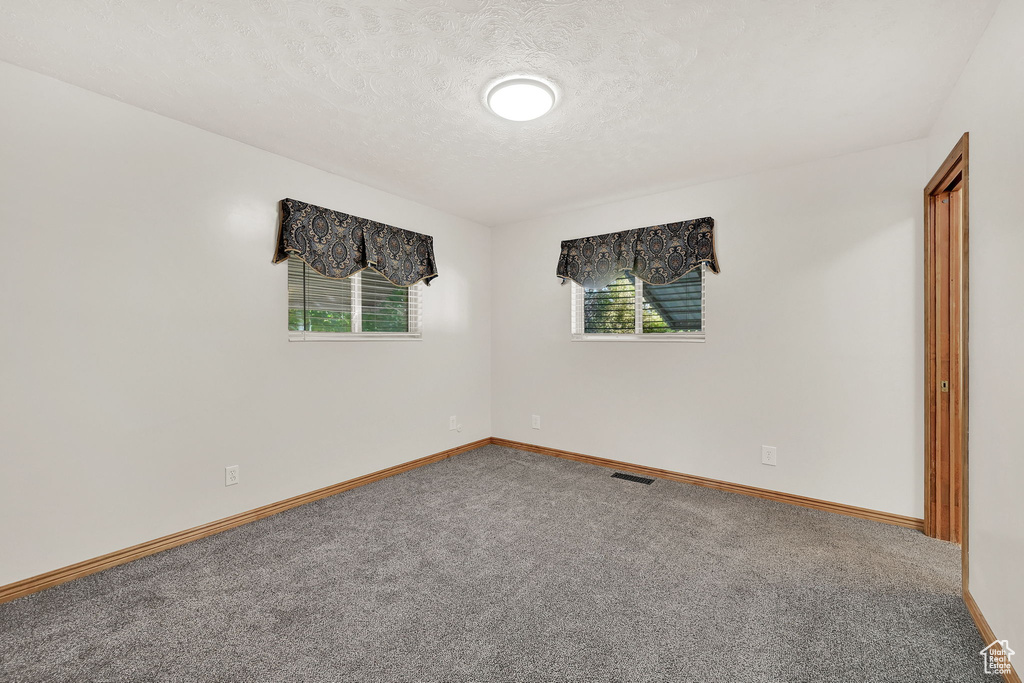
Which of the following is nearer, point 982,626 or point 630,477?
point 982,626

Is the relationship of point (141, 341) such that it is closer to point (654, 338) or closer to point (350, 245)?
point (350, 245)

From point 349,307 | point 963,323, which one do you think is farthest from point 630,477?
point 349,307

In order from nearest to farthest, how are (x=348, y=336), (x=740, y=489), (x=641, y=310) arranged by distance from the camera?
(x=740, y=489)
(x=348, y=336)
(x=641, y=310)

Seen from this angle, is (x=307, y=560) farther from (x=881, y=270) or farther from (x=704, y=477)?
(x=881, y=270)

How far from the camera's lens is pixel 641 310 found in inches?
152

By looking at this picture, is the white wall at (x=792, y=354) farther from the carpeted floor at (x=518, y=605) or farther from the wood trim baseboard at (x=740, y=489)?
the carpeted floor at (x=518, y=605)

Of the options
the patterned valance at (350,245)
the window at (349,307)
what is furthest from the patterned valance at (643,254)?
the window at (349,307)

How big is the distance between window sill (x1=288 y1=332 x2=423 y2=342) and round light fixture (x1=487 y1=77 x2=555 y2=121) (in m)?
1.99

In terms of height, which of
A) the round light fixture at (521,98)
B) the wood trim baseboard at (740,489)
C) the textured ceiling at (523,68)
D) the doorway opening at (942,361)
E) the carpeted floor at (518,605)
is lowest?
the carpeted floor at (518,605)

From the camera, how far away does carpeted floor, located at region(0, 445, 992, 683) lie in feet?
5.15

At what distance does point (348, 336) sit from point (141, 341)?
1.28 m

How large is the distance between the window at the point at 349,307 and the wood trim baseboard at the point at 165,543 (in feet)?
3.71

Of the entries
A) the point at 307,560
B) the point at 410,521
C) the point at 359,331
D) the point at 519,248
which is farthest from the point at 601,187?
the point at 307,560

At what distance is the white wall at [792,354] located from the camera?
2.74 metres
